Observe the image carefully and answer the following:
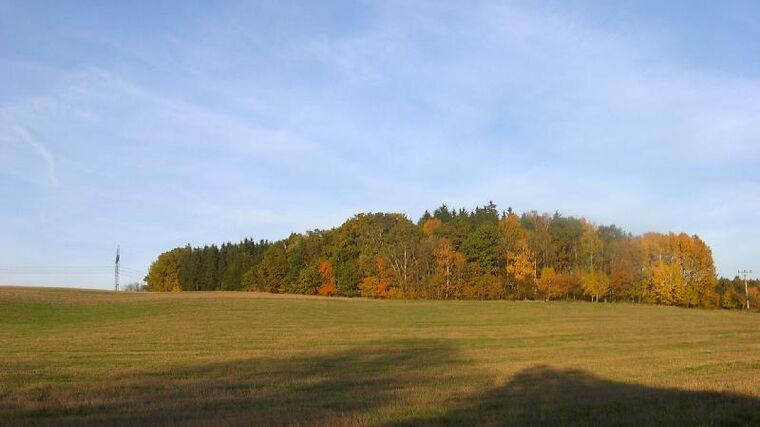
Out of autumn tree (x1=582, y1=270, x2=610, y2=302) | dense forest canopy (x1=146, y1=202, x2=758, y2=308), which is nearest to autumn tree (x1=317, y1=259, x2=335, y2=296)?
dense forest canopy (x1=146, y1=202, x2=758, y2=308)

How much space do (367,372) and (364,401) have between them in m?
7.39

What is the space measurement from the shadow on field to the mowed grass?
0.04 metres

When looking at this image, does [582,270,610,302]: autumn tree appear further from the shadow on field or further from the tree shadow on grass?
the tree shadow on grass

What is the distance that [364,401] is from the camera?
13.6 m

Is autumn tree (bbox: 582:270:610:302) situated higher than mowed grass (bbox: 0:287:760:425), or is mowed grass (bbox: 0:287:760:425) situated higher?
autumn tree (bbox: 582:270:610:302)

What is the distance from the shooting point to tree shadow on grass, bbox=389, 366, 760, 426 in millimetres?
10273

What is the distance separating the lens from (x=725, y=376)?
57.1 feet

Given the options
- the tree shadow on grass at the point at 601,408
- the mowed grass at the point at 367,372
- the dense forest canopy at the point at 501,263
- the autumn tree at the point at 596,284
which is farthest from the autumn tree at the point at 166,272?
the tree shadow on grass at the point at 601,408

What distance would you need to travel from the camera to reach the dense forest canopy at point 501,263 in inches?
3472

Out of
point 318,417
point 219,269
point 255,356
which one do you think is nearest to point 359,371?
point 255,356

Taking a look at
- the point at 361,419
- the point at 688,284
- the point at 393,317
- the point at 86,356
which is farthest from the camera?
the point at 688,284

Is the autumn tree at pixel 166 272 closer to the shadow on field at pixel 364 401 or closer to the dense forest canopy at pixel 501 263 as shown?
the dense forest canopy at pixel 501 263

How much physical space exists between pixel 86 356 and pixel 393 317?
3552 centimetres

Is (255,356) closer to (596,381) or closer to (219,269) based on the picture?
(596,381)
